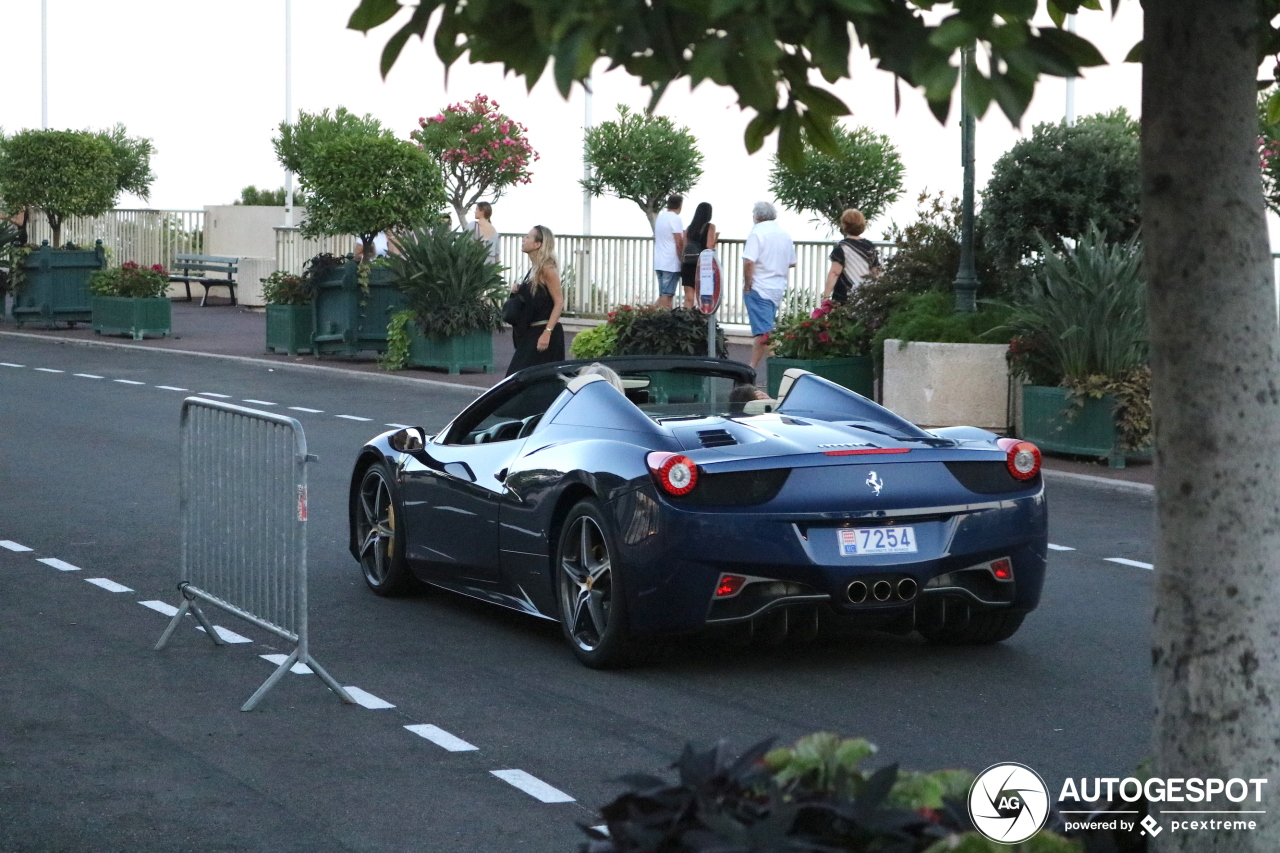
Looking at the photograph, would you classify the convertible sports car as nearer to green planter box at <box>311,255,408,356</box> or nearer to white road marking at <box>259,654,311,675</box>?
white road marking at <box>259,654,311,675</box>

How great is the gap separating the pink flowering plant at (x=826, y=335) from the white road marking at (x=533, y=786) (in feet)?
39.8

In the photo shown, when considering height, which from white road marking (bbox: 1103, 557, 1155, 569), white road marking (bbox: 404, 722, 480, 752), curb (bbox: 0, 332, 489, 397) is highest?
curb (bbox: 0, 332, 489, 397)

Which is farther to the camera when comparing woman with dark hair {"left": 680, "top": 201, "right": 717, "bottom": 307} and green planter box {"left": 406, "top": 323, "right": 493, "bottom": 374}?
woman with dark hair {"left": 680, "top": 201, "right": 717, "bottom": 307}

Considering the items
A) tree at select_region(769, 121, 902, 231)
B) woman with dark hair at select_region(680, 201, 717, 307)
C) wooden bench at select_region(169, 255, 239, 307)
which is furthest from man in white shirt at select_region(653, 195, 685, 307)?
tree at select_region(769, 121, 902, 231)

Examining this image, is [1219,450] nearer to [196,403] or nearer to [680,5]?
[680,5]

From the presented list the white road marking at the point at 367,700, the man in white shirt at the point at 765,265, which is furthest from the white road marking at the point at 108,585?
the man in white shirt at the point at 765,265

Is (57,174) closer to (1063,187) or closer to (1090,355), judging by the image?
(1063,187)

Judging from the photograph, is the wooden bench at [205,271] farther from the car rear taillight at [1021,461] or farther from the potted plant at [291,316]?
the car rear taillight at [1021,461]

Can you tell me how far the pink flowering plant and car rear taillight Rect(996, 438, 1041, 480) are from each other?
33.1ft

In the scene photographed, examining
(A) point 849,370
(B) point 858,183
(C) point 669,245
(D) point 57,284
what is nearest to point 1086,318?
(A) point 849,370

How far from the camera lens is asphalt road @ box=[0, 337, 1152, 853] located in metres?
5.86

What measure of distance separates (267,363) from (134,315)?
17.5 ft

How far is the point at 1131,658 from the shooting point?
326 inches

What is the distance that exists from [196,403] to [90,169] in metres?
30.3
